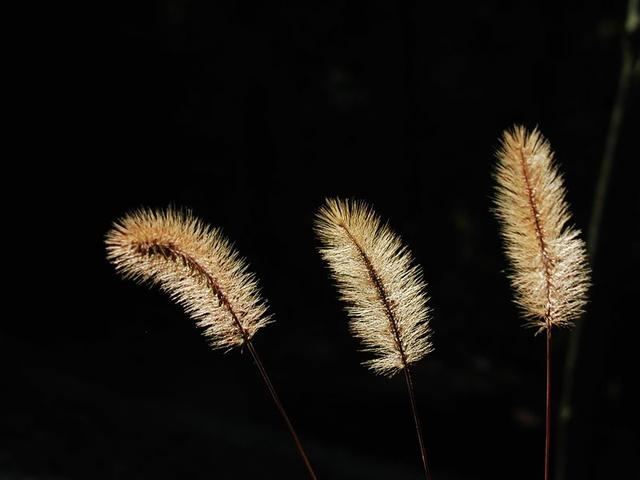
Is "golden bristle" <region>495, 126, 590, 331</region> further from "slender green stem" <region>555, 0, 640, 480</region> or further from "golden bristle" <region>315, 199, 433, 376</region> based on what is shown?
"slender green stem" <region>555, 0, 640, 480</region>

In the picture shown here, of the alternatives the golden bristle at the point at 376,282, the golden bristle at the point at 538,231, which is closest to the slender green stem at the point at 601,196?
the golden bristle at the point at 538,231

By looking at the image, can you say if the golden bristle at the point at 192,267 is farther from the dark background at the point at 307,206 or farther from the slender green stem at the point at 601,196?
the dark background at the point at 307,206

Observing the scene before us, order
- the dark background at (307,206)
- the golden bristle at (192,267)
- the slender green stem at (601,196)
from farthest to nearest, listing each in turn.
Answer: the dark background at (307,206) < the slender green stem at (601,196) < the golden bristle at (192,267)

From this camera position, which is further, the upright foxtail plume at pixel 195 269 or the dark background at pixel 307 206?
the dark background at pixel 307 206

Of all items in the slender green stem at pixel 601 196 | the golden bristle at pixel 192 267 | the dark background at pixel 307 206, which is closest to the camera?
the golden bristle at pixel 192 267

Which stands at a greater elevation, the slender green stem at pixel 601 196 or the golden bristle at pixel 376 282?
the slender green stem at pixel 601 196

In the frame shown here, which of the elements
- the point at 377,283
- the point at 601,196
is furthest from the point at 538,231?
the point at 601,196
